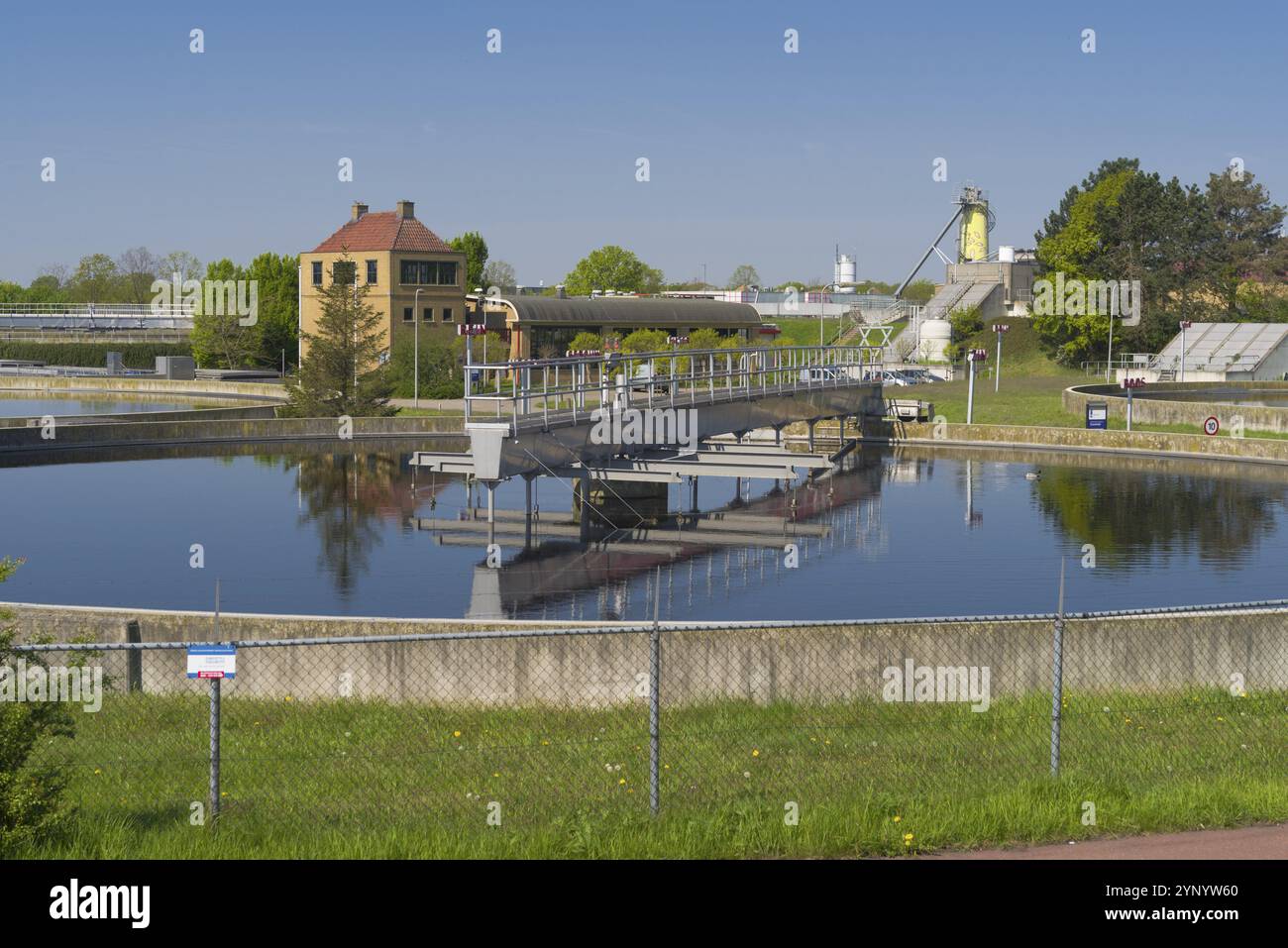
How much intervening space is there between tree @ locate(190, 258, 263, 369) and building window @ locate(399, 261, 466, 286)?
2100 cm

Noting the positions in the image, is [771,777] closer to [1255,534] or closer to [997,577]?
[997,577]

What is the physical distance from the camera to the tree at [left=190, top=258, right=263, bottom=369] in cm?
10162

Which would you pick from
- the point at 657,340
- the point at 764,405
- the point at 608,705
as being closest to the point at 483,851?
the point at 608,705

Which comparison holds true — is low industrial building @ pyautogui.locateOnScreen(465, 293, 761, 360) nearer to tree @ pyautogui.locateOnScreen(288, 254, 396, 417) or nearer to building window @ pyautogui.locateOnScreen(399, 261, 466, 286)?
building window @ pyautogui.locateOnScreen(399, 261, 466, 286)

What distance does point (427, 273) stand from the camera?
8694 centimetres

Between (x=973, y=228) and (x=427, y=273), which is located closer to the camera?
(x=427, y=273)

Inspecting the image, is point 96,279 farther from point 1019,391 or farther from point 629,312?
point 1019,391

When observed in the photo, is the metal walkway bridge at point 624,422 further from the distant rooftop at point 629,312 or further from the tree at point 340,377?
the distant rooftop at point 629,312

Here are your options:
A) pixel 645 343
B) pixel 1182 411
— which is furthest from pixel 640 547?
pixel 645 343

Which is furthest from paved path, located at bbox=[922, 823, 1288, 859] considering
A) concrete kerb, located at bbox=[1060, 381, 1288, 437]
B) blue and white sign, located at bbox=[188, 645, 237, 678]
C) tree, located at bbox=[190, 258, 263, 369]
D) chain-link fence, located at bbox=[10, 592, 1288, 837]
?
tree, located at bbox=[190, 258, 263, 369]

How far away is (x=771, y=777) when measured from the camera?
12.1 metres

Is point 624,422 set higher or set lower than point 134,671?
higher

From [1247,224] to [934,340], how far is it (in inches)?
1189

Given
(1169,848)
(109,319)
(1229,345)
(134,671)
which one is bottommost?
(134,671)
